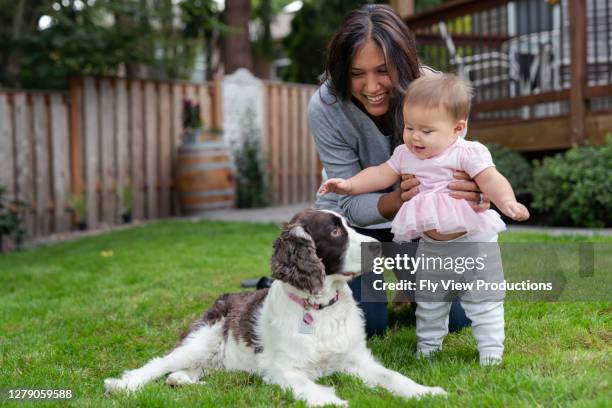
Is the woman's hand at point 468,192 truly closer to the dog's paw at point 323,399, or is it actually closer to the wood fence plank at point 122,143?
the dog's paw at point 323,399

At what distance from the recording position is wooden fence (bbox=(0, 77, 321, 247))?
35.6 feet

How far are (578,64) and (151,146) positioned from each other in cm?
693

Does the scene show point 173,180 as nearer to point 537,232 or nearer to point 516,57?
point 516,57

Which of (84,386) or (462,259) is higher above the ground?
(462,259)

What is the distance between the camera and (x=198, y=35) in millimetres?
15203

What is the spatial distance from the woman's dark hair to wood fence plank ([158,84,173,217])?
8.50m

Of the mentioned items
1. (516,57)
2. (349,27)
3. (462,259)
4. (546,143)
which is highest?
(516,57)

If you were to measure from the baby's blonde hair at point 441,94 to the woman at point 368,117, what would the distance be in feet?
1.13

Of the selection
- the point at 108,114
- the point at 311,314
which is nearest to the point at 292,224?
the point at 311,314

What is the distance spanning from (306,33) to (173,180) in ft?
23.3

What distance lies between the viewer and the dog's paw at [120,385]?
3.43 metres

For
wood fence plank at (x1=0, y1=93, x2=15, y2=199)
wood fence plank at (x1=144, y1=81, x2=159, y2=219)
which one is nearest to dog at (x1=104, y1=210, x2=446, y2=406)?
wood fence plank at (x1=0, y1=93, x2=15, y2=199)

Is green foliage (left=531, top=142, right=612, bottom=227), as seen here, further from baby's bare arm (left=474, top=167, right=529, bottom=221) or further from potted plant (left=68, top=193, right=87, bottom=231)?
potted plant (left=68, top=193, right=87, bottom=231)

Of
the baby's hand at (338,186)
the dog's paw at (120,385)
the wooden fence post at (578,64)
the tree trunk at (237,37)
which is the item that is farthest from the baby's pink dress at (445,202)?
the tree trunk at (237,37)
